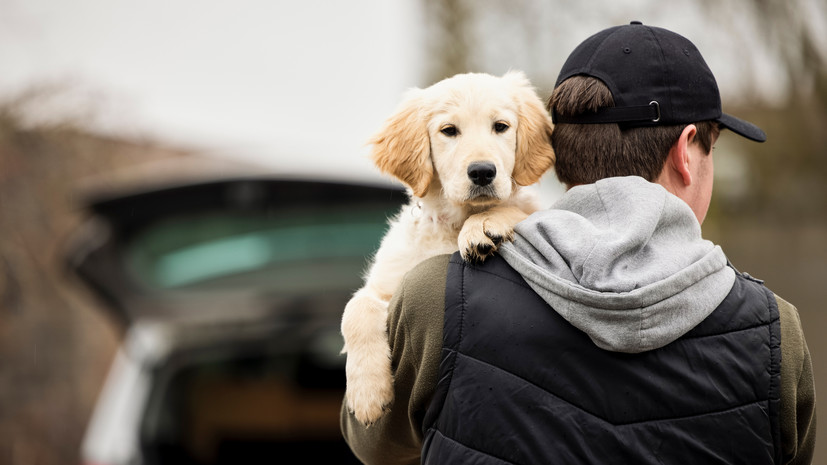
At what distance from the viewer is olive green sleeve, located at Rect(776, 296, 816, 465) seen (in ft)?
6.09

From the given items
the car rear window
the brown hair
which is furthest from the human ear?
the car rear window

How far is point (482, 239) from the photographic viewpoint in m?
1.99

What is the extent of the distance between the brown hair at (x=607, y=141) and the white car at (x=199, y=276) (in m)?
3.14

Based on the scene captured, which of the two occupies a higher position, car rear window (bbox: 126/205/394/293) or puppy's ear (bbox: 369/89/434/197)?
puppy's ear (bbox: 369/89/434/197)

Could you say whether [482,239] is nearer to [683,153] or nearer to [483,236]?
[483,236]

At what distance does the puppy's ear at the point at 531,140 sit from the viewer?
242cm

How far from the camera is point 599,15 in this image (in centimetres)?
856

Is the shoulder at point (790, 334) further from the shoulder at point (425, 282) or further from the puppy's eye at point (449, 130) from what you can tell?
the puppy's eye at point (449, 130)

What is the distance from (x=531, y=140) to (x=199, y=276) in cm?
357

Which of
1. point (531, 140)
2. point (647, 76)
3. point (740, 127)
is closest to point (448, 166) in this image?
point (531, 140)

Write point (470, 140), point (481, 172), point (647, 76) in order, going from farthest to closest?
point (470, 140) → point (481, 172) → point (647, 76)

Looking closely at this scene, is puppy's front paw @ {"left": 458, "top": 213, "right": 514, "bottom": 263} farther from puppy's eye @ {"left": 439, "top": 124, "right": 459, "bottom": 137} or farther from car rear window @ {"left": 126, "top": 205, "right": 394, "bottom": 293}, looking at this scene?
car rear window @ {"left": 126, "top": 205, "right": 394, "bottom": 293}

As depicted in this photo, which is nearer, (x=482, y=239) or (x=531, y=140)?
(x=482, y=239)

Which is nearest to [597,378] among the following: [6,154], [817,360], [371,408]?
[371,408]
